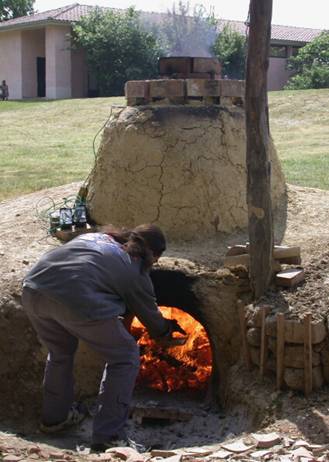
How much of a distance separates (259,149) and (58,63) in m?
22.9

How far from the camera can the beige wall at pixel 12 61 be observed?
1124 inches

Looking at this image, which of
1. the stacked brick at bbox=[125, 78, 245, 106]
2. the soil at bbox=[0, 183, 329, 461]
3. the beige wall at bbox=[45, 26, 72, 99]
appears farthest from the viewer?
the beige wall at bbox=[45, 26, 72, 99]

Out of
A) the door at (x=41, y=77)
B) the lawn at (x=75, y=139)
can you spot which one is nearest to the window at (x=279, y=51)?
the lawn at (x=75, y=139)

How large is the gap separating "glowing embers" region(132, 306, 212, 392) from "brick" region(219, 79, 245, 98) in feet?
7.39

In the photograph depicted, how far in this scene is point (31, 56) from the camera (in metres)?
28.9

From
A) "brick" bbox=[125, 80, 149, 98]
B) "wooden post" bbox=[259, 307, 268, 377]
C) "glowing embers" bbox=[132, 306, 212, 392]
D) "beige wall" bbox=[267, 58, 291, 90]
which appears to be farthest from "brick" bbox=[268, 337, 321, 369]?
"beige wall" bbox=[267, 58, 291, 90]

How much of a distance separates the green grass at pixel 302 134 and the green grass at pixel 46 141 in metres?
3.44

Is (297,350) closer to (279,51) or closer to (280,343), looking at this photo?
(280,343)

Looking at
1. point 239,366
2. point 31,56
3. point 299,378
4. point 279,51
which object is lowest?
point 239,366

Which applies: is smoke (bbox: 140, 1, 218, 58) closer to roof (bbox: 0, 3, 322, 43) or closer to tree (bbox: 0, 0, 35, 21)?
roof (bbox: 0, 3, 322, 43)

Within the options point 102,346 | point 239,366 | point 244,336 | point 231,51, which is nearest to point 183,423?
point 239,366

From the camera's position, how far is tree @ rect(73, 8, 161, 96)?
989 inches

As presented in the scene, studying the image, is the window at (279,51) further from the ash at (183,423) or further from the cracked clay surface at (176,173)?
the ash at (183,423)

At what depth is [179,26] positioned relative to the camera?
308 inches
